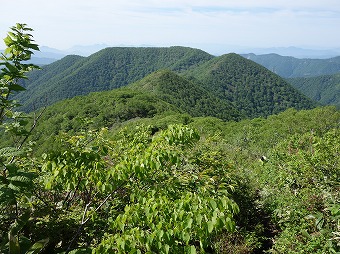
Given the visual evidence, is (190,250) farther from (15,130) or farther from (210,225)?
(15,130)

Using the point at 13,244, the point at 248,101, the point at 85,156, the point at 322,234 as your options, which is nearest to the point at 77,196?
the point at 85,156

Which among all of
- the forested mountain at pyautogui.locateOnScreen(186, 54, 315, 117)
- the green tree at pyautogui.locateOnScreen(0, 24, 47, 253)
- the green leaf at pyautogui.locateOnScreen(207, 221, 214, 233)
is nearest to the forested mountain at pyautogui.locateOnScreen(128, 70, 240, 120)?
the forested mountain at pyautogui.locateOnScreen(186, 54, 315, 117)

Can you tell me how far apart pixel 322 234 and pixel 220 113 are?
10446cm

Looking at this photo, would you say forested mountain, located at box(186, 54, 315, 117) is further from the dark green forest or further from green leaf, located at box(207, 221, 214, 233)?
green leaf, located at box(207, 221, 214, 233)

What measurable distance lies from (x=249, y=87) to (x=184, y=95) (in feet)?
192

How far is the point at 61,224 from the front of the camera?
434 cm

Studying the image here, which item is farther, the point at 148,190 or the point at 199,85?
the point at 199,85

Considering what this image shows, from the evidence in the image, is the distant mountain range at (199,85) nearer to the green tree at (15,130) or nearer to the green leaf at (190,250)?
A: the green tree at (15,130)

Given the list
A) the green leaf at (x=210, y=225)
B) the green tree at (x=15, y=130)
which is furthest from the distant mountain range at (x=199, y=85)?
the green leaf at (x=210, y=225)

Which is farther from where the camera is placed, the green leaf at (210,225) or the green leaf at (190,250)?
the green leaf at (190,250)

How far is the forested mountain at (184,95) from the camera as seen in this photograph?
10462cm

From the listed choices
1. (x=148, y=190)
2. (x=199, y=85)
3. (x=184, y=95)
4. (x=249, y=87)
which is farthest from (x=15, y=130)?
(x=249, y=87)

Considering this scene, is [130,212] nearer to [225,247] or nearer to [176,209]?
[176,209]

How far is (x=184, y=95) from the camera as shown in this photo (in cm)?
11112
